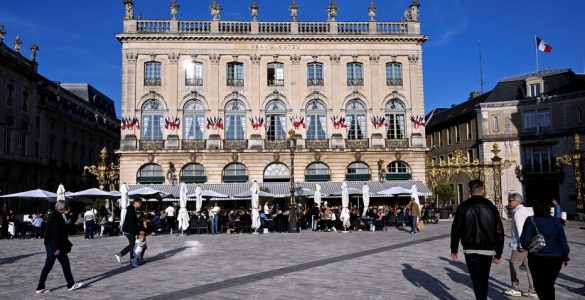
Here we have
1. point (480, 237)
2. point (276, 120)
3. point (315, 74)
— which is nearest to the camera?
point (480, 237)

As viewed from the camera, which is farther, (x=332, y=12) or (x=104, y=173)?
(x=332, y=12)

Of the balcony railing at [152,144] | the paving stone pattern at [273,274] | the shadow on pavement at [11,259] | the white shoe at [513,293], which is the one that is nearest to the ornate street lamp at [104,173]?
the balcony railing at [152,144]

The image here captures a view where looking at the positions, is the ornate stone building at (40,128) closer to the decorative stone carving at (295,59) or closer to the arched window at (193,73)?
the arched window at (193,73)

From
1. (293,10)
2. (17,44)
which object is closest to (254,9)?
(293,10)

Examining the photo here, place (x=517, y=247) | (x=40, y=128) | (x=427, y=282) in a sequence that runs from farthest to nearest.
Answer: (x=40, y=128), (x=427, y=282), (x=517, y=247)

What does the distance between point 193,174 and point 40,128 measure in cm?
1905

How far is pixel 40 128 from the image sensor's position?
1836 inches

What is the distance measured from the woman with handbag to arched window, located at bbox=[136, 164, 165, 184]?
31703 mm

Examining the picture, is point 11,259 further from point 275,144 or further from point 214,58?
point 214,58

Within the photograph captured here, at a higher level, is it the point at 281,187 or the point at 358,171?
the point at 358,171

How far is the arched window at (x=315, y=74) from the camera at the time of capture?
125 ft

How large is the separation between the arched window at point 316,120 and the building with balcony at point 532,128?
12.4m

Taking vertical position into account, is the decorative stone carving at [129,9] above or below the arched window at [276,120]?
above

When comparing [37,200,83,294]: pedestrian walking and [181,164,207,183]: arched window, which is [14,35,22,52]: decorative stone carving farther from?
[37,200,83,294]: pedestrian walking
